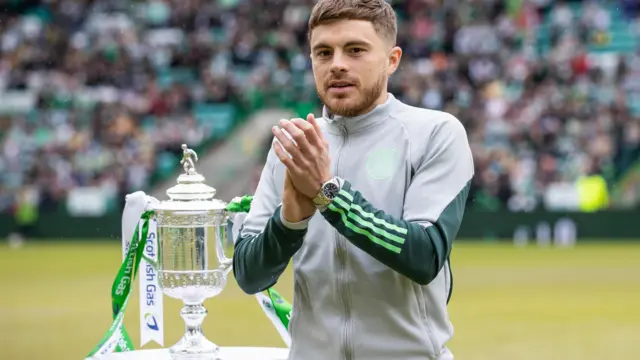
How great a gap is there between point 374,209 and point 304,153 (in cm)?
26

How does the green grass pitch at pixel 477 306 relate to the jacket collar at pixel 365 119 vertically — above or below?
below

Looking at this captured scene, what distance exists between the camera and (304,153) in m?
2.68

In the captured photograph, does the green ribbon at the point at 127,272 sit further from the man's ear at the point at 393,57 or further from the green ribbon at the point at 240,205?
the man's ear at the point at 393,57

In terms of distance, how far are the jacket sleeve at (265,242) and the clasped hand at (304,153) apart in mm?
170

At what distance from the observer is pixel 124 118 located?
968 inches

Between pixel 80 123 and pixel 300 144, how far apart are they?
22.7m

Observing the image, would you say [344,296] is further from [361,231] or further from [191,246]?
[191,246]

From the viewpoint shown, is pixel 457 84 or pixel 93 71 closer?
pixel 457 84

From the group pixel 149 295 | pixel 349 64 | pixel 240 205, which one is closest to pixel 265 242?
pixel 349 64

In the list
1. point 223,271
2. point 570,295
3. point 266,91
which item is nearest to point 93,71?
point 266,91

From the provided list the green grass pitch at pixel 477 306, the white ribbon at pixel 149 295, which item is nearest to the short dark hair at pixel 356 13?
the white ribbon at pixel 149 295

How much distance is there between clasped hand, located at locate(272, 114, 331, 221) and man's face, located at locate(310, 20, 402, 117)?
0.33 metres

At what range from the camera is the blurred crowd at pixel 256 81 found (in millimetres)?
22359

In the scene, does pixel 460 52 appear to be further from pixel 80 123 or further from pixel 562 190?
pixel 80 123
